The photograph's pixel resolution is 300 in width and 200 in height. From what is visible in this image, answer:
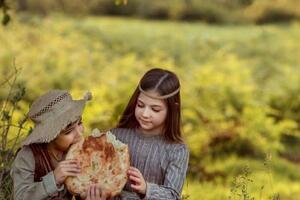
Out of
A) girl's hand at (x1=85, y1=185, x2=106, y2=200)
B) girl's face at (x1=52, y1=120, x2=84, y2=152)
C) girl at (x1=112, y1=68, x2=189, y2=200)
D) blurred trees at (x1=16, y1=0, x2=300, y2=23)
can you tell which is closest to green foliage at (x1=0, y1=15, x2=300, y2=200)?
girl at (x1=112, y1=68, x2=189, y2=200)

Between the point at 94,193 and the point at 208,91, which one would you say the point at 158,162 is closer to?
the point at 94,193

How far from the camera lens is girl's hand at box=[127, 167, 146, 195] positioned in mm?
2910

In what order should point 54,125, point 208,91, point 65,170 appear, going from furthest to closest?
point 208,91
point 54,125
point 65,170

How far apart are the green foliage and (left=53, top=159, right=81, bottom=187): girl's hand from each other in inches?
186

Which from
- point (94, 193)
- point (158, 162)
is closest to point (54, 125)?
point (94, 193)

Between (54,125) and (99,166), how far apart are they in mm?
237

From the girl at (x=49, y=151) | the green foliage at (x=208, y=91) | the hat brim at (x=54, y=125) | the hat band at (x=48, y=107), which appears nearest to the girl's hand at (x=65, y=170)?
the girl at (x=49, y=151)

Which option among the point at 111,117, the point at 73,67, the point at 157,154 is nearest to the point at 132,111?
the point at 157,154

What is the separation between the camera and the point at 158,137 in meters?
3.24

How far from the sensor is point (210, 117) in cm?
1062

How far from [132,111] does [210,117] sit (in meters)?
7.38

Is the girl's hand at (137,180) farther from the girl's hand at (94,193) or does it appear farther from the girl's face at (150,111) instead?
the girl's face at (150,111)

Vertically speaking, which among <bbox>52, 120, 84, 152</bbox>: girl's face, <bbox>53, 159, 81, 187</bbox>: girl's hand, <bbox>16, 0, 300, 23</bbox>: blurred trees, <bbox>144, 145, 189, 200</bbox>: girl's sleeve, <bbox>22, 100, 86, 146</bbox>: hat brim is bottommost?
<bbox>16, 0, 300, 23</bbox>: blurred trees

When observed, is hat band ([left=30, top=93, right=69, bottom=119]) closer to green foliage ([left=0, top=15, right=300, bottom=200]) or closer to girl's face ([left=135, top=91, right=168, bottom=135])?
girl's face ([left=135, top=91, right=168, bottom=135])
